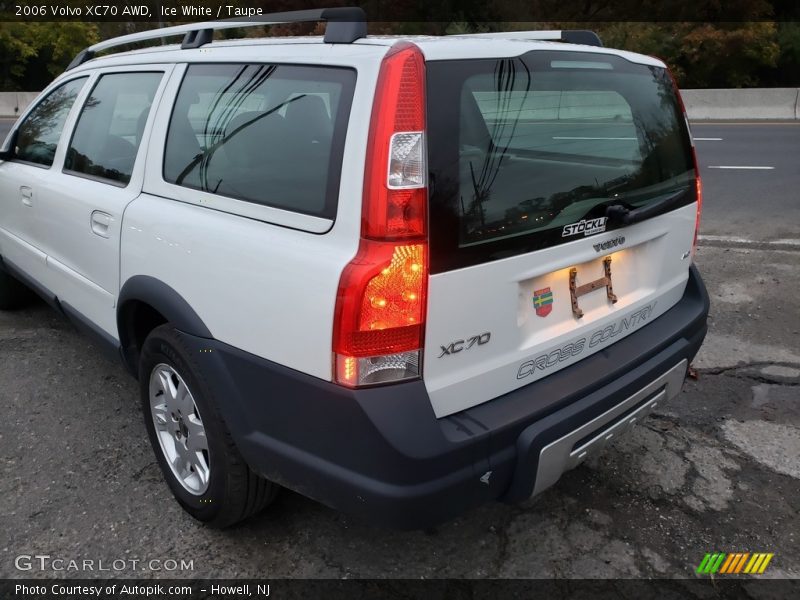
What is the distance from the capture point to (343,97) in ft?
6.51

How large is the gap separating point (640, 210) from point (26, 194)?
325 cm

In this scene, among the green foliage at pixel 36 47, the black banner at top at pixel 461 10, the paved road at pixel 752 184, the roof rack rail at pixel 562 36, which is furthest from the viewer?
the green foliage at pixel 36 47

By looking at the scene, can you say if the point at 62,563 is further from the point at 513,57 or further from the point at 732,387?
the point at 732,387

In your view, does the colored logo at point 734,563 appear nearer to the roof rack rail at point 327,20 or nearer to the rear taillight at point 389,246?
the rear taillight at point 389,246

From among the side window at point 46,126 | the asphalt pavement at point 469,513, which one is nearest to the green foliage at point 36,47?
the side window at point 46,126

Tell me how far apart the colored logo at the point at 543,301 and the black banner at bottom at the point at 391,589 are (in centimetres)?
97

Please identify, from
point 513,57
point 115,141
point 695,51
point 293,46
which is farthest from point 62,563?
point 695,51

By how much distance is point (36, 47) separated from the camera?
31.1 metres

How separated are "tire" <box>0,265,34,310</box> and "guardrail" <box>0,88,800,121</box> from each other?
18476 millimetres

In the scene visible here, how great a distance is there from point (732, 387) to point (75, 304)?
355cm

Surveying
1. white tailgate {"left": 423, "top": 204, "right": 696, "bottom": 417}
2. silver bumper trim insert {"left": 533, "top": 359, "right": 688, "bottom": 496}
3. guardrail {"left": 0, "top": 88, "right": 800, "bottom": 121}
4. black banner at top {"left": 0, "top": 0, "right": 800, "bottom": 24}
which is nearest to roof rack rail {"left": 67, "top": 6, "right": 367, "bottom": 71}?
white tailgate {"left": 423, "top": 204, "right": 696, "bottom": 417}

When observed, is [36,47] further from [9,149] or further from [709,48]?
[9,149]

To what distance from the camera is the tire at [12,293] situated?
15.9 feet

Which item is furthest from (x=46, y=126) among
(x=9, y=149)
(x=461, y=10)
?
(x=461, y=10)
